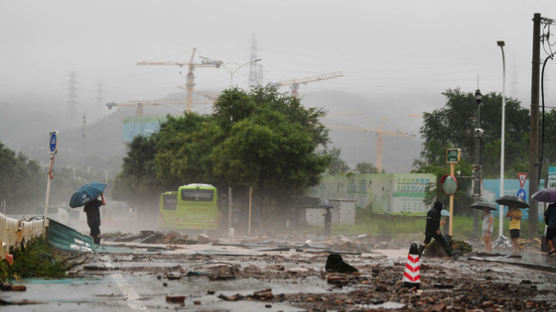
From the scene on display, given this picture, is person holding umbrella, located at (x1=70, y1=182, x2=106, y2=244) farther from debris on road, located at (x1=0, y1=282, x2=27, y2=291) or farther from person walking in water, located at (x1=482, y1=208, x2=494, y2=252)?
debris on road, located at (x1=0, y1=282, x2=27, y2=291)

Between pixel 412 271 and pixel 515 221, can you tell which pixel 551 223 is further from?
pixel 412 271

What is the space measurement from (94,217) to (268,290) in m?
13.8

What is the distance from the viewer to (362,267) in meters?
16.9

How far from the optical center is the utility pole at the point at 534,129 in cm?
2936

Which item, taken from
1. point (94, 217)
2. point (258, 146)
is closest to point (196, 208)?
point (258, 146)

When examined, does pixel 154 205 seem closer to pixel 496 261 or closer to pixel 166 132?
pixel 166 132

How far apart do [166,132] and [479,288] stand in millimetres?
61872

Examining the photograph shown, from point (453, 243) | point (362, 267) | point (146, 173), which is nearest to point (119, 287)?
point (362, 267)

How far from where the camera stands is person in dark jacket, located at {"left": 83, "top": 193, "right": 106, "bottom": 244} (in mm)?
23111

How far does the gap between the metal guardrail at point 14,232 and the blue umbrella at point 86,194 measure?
4.88 meters

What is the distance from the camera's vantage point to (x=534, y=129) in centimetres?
2956

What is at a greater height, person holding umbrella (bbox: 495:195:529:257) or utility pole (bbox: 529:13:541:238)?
utility pole (bbox: 529:13:541:238)

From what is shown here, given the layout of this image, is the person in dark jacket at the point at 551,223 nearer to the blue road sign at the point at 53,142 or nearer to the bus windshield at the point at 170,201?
the blue road sign at the point at 53,142

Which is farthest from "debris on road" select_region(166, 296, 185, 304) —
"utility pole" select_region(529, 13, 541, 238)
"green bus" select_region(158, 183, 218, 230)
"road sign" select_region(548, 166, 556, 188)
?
"green bus" select_region(158, 183, 218, 230)
